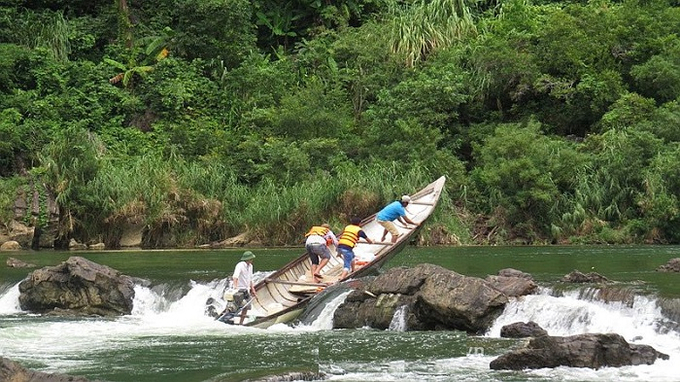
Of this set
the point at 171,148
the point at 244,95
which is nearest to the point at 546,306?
the point at 171,148

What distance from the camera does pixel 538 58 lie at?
41844mm

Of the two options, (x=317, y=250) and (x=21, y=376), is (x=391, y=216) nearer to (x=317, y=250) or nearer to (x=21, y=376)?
(x=317, y=250)

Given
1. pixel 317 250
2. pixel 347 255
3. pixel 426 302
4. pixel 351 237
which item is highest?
pixel 351 237

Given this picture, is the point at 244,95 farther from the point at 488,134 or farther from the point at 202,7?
the point at 488,134

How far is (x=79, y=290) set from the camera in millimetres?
23812

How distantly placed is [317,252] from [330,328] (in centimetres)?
298

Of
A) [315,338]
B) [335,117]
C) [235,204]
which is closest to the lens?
[315,338]

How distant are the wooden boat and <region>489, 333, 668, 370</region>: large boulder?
6.52 meters

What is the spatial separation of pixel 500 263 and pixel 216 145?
16639mm

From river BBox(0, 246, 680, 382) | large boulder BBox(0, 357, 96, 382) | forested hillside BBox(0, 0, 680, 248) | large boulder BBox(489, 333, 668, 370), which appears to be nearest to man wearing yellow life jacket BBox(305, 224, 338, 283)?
river BBox(0, 246, 680, 382)

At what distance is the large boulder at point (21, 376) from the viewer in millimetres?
12820

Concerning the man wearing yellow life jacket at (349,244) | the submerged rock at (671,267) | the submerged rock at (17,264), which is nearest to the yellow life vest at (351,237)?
the man wearing yellow life jacket at (349,244)

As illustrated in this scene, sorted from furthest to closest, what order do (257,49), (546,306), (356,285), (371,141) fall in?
(257,49)
(371,141)
(356,285)
(546,306)

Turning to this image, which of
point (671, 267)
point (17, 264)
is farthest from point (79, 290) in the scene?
point (671, 267)
